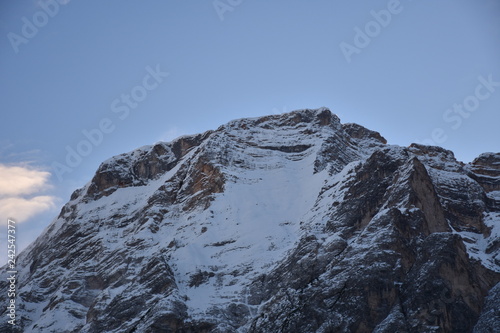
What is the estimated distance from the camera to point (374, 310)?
95.3 meters

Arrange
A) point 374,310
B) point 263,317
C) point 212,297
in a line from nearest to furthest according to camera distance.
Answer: point 374,310
point 263,317
point 212,297

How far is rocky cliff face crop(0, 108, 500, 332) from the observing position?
98.0m

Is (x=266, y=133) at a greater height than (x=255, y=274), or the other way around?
(x=266, y=133)

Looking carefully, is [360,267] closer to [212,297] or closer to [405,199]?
[405,199]

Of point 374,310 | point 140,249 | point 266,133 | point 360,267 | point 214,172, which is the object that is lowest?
point 374,310

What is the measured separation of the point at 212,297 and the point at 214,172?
39.1 m

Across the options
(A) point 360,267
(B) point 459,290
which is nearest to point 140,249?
(A) point 360,267

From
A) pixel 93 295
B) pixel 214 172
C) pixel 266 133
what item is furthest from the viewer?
pixel 266 133

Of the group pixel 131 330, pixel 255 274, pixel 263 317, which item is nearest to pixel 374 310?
pixel 263 317

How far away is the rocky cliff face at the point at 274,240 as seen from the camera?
9800cm

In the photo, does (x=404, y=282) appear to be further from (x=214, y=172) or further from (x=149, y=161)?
(x=149, y=161)

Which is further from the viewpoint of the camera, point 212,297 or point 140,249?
point 140,249

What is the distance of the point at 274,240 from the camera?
124938 mm

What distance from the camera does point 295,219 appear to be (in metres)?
132
